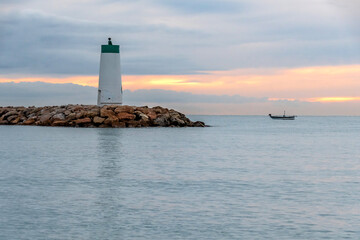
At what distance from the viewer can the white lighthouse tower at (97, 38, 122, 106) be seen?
55.0 metres

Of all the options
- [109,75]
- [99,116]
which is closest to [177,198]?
[99,116]

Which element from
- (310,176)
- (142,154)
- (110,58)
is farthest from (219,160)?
(110,58)

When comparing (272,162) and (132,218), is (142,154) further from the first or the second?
(132,218)

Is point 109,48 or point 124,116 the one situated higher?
point 109,48

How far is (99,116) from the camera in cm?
5459

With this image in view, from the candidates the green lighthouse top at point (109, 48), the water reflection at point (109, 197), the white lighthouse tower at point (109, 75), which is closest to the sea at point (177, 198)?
the water reflection at point (109, 197)

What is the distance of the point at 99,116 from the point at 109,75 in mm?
4399

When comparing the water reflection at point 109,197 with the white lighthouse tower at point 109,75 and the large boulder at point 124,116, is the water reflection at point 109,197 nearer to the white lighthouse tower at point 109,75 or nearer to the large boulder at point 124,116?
the large boulder at point 124,116

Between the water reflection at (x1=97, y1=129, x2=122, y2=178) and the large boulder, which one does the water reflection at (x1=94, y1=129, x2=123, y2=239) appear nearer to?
the water reflection at (x1=97, y1=129, x2=122, y2=178)

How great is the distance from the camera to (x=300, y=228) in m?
11.9

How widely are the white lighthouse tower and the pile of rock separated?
139 centimetres

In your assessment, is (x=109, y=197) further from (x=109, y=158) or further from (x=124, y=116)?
(x=124, y=116)

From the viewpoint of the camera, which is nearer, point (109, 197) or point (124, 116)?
point (109, 197)

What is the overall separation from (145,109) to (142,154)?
2766 cm
